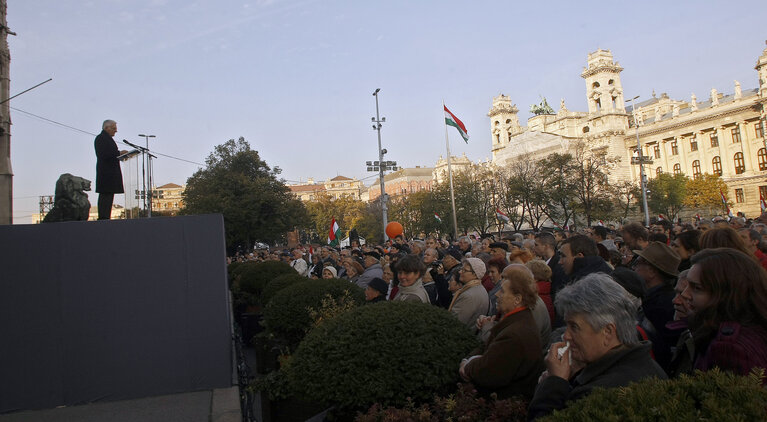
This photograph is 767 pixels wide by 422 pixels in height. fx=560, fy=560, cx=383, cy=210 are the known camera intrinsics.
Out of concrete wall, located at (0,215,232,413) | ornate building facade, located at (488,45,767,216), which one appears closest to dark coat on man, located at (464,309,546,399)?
concrete wall, located at (0,215,232,413)

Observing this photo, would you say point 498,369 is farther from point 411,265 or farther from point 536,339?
point 411,265

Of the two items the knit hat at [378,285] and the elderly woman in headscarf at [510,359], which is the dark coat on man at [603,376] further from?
the knit hat at [378,285]

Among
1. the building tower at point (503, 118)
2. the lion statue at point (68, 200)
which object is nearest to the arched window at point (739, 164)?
the building tower at point (503, 118)

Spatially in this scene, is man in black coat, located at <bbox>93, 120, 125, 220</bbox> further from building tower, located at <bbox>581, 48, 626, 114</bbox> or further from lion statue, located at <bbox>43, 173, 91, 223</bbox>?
building tower, located at <bbox>581, 48, 626, 114</bbox>

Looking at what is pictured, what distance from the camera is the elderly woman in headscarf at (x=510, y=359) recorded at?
3693 mm

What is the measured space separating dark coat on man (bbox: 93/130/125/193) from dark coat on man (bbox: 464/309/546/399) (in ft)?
23.4

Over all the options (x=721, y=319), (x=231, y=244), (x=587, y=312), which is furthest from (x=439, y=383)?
(x=231, y=244)

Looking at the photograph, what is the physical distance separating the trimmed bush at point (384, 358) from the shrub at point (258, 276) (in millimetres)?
8544

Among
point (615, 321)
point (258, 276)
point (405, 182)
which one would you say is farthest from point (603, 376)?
point (405, 182)

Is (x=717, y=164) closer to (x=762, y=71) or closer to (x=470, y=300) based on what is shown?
(x=762, y=71)

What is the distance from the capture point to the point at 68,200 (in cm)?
876

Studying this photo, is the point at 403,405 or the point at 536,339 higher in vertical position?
the point at 536,339

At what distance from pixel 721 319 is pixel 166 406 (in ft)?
21.4

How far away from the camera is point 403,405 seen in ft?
13.5
